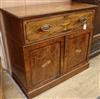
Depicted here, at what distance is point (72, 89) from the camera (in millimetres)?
1717

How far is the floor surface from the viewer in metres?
1.62

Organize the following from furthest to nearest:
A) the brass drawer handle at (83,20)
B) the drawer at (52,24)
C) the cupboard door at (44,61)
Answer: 1. the brass drawer handle at (83,20)
2. the cupboard door at (44,61)
3. the drawer at (52,24)

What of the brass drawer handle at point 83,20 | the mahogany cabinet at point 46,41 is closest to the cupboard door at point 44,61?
the mahogany cabinet at point 46,41

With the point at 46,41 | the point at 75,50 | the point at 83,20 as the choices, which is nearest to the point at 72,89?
the point at 75,50

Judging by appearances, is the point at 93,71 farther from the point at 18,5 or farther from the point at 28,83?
the point at 18,5

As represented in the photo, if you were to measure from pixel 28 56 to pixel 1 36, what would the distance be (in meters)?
0.51

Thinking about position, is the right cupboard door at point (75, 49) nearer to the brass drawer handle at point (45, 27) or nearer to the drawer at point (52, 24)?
the drawer at point (52, 24)

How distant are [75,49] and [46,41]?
0.48 meters

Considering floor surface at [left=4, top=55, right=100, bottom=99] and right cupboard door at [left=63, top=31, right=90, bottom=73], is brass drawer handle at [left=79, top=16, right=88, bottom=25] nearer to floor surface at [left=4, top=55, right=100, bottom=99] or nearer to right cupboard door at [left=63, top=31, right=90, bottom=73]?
right cupboard door at [left=63, top=31, right=90, bottom=73]

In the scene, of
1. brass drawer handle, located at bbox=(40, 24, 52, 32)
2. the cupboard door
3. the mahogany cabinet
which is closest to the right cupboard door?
the mahogany cabinet

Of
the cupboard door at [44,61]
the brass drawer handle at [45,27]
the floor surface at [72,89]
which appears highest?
the brass drawer handle at [45,27]

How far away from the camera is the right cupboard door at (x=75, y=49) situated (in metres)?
1.66

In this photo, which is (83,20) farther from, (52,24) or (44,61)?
(44,61)

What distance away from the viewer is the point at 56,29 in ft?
4.80
